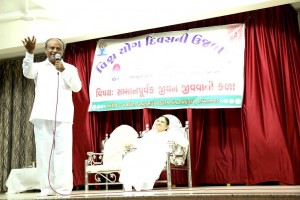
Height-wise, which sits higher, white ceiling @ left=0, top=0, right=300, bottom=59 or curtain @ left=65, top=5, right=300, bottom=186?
white ceiling @ left=0, top=0, right=300, bottom=59

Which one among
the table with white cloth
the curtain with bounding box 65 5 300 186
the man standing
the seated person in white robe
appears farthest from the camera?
the table with white cloth

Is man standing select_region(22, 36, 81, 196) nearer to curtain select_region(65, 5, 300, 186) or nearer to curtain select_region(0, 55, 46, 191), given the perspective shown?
curtain select_region(65, 5, 300, 186)

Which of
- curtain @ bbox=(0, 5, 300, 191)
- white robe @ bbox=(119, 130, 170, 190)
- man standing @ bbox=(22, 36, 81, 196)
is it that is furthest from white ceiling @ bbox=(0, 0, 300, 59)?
man standing @ bbox=(22, 36, 81, 196)

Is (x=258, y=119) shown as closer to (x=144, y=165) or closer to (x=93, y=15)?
(x=144, y=165)

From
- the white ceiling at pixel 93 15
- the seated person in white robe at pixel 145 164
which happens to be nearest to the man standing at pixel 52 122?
the seated person in white robe at pixel 145 164

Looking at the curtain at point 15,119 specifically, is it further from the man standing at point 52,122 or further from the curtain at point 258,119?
the man standing at point 52,122

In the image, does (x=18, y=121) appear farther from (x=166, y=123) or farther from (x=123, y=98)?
(x=166, y=123)

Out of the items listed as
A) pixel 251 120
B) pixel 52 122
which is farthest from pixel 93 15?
pixel 251 120

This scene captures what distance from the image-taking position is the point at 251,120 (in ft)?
14.8

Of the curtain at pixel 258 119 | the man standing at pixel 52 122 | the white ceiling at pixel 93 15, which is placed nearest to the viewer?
the man standing at pixel 52 122

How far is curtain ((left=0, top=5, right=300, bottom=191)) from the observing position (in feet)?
14.4

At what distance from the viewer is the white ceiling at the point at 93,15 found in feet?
14.8

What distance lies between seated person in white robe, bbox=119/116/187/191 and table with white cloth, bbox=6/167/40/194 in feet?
6.20

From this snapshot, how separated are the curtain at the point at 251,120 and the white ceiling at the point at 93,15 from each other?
37cm
